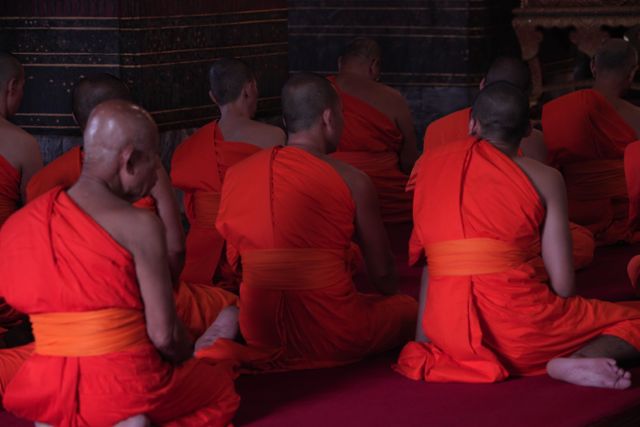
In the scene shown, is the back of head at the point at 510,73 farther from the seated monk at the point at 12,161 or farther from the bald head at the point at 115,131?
the bald head at the point at 115,131

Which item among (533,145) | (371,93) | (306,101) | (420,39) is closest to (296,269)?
(306,101)

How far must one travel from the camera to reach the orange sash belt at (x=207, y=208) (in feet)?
17.9

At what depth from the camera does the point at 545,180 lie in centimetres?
409

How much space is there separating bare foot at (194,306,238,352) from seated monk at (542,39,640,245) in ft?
8.07

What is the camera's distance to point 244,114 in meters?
5.54

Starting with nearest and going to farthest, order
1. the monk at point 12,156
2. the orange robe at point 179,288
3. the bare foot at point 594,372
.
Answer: the bare foot at point 594,372, the orange robe at point 179,288, the monk at point 12,156

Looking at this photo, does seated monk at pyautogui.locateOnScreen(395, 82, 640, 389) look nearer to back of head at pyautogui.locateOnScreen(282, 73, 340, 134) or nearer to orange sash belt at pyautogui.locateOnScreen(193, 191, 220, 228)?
back of head at pyautogui.locateOnScreen(282, 73, 340, 134)

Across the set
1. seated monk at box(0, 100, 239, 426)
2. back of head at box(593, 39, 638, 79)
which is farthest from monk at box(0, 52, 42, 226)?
back of head at box(593, 39, 638, 79)

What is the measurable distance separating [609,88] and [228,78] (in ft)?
6.82

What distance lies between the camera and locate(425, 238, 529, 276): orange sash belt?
13.5ft

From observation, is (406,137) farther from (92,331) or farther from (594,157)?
(92,331)

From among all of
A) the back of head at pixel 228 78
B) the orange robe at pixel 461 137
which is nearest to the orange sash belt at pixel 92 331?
the back of head at pixel 228 78

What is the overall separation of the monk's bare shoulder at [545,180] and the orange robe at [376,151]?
9.66ft

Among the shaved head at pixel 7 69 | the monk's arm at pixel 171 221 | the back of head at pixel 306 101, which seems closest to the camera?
the monk's arm at pixel 171 221
